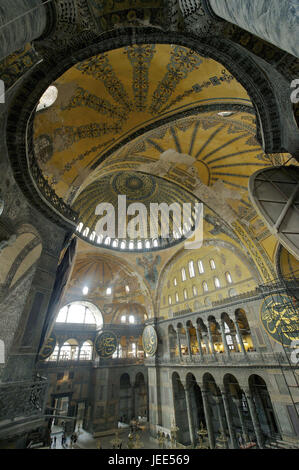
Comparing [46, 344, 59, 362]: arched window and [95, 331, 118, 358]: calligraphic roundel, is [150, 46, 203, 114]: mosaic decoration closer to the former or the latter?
[95, 331, 118, 358]: calligraphic roundel

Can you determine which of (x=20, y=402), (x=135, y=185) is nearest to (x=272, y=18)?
(x=20, y=402)

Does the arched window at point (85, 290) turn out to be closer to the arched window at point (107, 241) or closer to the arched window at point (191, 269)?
the arched window at point (107, 241)

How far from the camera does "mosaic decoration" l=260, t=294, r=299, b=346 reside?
9.22 m

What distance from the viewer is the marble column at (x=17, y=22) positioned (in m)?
2.06

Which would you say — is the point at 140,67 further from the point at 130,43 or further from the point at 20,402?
the point at 20,402

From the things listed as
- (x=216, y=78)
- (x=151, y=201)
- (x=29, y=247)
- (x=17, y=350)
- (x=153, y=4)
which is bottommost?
(x=17, y=350)

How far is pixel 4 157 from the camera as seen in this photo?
454cm

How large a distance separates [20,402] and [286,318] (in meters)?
10.9

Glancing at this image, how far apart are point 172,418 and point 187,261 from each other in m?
11.8

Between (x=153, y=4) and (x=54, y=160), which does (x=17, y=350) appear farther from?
(x=153, y=4)

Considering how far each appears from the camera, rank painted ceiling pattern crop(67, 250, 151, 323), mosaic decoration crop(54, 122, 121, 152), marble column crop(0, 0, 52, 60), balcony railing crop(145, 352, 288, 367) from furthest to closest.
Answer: painted ceiling pattern crop(67, 250, 151, 323), balcony railing crop(145, 352, 288, 367), mosaic decoration crop(54, 122, 121, 152), marble column crop(0, 0, 52, 60)

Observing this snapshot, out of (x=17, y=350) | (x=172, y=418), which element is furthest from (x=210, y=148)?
(x=172, y=418)

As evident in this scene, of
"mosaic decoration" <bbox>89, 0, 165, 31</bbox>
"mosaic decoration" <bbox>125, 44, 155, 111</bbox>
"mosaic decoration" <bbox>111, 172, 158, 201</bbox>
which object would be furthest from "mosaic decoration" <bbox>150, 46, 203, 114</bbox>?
"mosaic decoration" <bbox>111, 172, 158, 201</bbox>

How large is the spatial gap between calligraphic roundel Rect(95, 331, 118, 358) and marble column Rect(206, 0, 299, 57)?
2226cm
